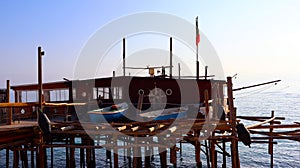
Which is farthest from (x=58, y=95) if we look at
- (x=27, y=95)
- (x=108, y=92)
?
(x=108, y=92)

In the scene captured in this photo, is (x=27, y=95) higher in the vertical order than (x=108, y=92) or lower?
lower

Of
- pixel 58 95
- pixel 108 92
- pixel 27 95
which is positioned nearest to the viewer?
pixel 108 92

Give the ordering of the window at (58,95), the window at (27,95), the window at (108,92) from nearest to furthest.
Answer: the window at (108,92) < the window at (27,95) < the window at (58,95)

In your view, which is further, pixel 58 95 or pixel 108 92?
pixel 58 95

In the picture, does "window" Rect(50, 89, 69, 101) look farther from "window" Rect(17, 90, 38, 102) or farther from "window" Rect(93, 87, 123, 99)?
"window" Rect(93, 87, 123, 99)

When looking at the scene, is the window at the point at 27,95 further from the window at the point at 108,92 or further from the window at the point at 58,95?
the window at the point at 108,92

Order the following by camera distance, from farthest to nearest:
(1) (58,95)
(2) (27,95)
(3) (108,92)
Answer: (2) (27,95)
(1) (58,95)
(3) (108,92)

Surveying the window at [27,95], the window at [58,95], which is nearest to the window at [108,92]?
the window at [58,95]

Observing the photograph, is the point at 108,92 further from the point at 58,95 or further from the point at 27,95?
the point at 27,95

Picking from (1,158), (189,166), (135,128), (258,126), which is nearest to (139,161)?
(135,128)

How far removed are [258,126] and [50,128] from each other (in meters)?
8.38

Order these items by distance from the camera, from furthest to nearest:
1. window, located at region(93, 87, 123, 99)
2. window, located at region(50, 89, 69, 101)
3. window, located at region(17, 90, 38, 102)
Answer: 1. window, located at region(50, 89, 69, 101)
2. window, located at region(17, 90, 38, 102)
3. window, located at region(93, 87, 123, 99)

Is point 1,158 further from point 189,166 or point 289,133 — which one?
point 289,133

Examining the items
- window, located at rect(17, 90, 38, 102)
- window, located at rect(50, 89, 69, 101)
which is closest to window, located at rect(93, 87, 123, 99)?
window, located at rect(50, 89, 69, 101)
